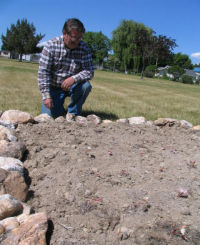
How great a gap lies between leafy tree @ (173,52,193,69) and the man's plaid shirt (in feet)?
231

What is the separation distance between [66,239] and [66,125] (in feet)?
5.47

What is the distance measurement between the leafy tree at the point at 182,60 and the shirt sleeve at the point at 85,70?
231ft

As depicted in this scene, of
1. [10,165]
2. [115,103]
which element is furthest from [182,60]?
[10,165]

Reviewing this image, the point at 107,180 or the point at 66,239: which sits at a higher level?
the point at 107,180

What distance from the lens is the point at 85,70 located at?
346 cm

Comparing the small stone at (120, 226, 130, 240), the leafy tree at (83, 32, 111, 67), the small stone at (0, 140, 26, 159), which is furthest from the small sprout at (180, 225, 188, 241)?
the leafy tree at (83, 32, 111, 67)

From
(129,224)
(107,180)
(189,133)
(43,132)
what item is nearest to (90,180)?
(107,180)

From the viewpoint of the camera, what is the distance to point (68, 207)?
1502mm

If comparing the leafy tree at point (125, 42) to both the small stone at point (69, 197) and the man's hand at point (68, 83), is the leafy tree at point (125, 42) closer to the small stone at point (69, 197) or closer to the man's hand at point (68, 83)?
the man's hand at point (68, 83)

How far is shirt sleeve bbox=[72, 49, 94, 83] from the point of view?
11.0 ft

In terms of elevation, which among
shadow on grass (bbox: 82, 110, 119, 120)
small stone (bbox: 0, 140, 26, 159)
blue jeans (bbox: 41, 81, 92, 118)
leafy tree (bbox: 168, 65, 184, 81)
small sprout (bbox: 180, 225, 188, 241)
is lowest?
small sprout (bbox: 180, 225, 188, 241)

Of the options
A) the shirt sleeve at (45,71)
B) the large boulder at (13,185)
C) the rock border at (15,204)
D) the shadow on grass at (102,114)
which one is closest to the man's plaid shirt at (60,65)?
the shirt sleeve at (45,71)

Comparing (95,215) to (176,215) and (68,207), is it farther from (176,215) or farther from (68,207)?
(176,215)

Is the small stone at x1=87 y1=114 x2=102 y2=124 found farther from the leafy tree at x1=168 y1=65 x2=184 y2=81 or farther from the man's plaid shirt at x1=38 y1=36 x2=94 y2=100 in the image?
the leafy tree at x1=168 y1=65 x2=184 y2=81
